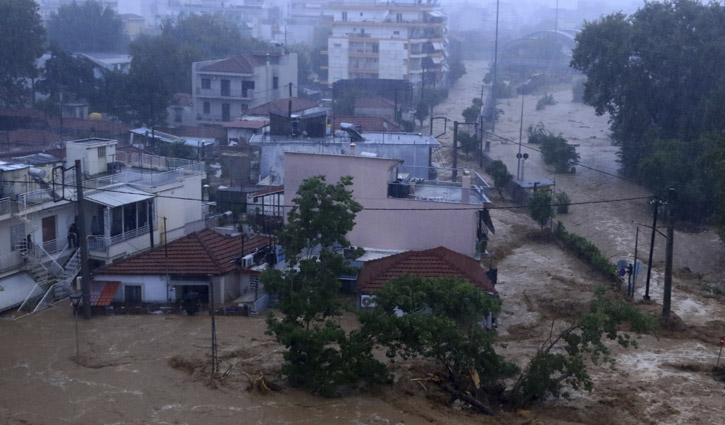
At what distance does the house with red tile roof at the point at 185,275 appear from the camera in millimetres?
17078

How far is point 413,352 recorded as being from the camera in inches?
503

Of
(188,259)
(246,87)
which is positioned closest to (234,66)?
(246,87)

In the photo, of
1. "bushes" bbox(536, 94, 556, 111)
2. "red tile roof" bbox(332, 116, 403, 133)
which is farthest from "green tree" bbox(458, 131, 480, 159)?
"bushes" bbox(536, 94, 556, 111)

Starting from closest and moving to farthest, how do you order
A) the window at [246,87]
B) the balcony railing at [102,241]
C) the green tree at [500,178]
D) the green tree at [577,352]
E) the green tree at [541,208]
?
the green tree at [577,352] < the balcony railing at [102,241] < the green tree at [541,208] < the green tree at [500,178] < the window at [246,87]

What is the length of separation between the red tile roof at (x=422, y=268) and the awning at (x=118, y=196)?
5436 mm

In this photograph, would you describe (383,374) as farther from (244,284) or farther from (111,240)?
(111,240)

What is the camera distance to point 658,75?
30.6 meters

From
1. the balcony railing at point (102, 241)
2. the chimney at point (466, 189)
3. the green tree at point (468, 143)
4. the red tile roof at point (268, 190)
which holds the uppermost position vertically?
the chimney at point (466, 189)

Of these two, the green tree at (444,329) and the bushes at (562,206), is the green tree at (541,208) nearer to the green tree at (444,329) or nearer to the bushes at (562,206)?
the bushes at (562,206)

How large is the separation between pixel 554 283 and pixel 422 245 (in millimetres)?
3366

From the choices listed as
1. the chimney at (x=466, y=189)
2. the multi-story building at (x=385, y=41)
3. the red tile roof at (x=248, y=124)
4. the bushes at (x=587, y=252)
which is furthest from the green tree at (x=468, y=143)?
the chimney at (x=466, y=189)

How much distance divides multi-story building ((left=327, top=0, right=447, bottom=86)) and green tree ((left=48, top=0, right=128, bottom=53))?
1715 centimetres

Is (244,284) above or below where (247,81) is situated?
below

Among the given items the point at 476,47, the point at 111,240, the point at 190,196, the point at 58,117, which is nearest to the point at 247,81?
the point at 58,117
